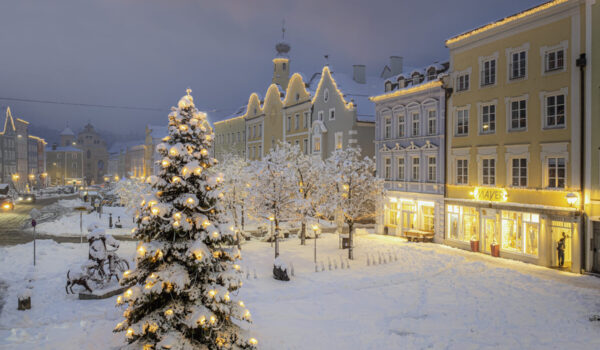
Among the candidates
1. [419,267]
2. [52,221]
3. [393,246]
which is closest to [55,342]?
[419,267]

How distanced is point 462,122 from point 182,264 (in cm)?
2168

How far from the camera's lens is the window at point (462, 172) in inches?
1029

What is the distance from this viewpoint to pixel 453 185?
26.9 meters

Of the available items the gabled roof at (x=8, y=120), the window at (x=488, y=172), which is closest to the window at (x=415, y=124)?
the window at (x=488, y=172)

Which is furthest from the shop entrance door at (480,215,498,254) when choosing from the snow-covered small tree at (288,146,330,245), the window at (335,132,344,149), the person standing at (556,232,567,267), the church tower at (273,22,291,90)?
the church tower at (273,22,291,90)

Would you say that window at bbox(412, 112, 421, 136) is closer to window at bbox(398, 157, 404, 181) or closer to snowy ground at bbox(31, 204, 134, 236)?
window at bbox(398, 157, 404, 181)

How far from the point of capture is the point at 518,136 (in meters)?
22.8

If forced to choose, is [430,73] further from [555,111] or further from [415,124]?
[555,111]

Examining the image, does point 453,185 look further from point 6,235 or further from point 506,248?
point 6,235

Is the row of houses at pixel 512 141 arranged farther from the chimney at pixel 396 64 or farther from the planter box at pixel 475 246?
the chimney at pixel 396 64

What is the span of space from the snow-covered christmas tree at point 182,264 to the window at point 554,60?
62.6 feet

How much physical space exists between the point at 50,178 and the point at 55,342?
11452 centimetres

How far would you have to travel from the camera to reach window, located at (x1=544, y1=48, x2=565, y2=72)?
20.8 meters

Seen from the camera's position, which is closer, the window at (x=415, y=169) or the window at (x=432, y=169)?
the window at (x=432, y=169)
